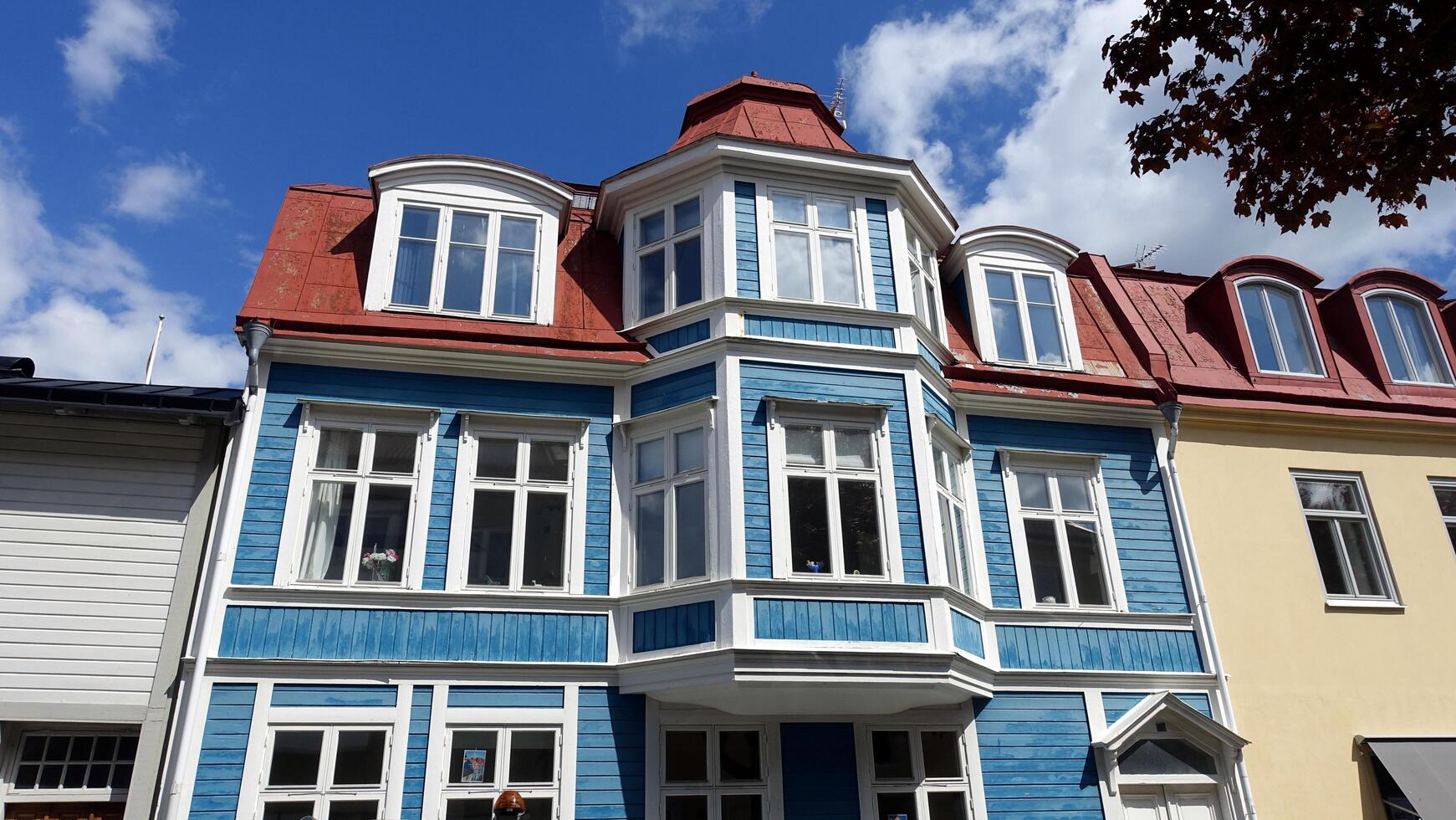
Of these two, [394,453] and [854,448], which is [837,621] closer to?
[854,448]

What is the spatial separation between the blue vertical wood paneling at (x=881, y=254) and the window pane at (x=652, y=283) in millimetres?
2723

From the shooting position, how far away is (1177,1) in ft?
23.6

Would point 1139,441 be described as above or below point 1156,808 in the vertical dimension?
above

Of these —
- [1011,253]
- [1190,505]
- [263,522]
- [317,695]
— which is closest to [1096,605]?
[1190,505]

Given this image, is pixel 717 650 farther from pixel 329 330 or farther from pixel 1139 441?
pixel 1139 441

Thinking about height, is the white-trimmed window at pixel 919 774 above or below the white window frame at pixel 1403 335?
below

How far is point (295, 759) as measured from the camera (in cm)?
1017

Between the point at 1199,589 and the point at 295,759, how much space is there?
1100cm

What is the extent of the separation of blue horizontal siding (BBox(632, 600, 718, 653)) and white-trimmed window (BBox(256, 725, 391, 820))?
110 inches

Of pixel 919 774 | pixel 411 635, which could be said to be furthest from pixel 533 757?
pixel 919 774

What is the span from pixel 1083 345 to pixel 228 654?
1184 centimetres

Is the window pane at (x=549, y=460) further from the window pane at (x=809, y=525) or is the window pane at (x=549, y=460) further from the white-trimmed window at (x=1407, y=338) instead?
the white-trimmed window at (x=1407, y=338)

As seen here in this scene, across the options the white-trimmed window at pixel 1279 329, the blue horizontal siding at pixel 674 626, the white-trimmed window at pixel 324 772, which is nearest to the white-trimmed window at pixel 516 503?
the blue horizontal siding at pixel 674 626

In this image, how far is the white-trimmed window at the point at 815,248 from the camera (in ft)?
41.6
